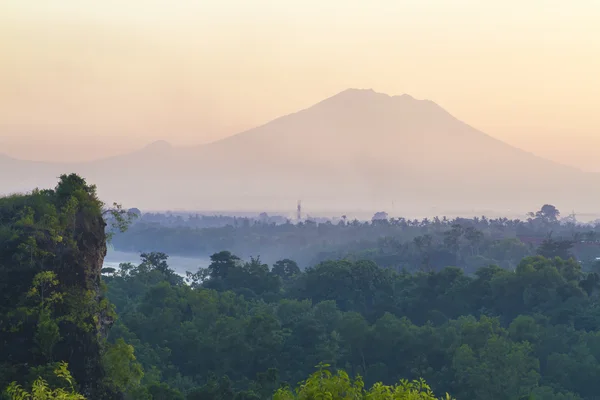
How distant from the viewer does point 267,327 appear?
3547cm

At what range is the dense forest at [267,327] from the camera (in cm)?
2038

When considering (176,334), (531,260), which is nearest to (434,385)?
(176,334)

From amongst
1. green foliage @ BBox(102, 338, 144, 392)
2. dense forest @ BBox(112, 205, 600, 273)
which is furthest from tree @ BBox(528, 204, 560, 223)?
green foliage @ BBox(102, 338, 144, 392)

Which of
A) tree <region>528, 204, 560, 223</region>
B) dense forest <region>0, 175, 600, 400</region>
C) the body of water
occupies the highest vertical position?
tree <region>528, 204, 560, 223</region>

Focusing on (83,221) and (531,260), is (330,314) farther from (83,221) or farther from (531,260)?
(83,221)

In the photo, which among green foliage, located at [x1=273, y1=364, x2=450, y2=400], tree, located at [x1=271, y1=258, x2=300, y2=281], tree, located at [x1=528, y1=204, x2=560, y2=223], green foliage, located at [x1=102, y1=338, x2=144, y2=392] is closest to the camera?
green foliage, located at [x1=273, y1=364, x2=450, y2=400]

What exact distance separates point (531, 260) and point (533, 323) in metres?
11.7

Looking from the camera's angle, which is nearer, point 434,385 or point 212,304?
point 434,385

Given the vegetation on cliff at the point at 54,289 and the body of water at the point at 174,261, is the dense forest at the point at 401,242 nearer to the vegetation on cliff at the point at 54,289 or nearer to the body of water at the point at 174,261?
the body of water at the point at 174,261

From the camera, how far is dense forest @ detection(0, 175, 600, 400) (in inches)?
802

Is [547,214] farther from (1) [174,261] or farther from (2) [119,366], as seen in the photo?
(2) [119,366]

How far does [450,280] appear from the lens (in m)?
48.8

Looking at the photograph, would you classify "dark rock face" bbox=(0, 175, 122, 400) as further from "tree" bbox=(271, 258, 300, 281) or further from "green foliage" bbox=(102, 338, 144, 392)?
"tree" bbox=(271, 258, 300, 281)

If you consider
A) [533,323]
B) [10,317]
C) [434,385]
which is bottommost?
[434,385]
